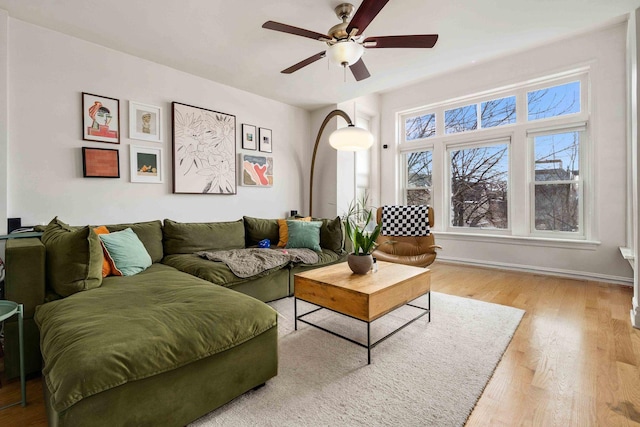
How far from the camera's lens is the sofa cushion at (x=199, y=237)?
2996 mm

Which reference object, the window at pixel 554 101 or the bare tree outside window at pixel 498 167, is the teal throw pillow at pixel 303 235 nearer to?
the bare tree outside window at pixel 498 167

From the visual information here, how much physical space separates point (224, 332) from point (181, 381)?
246 millimetres

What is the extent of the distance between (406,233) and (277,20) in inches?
111

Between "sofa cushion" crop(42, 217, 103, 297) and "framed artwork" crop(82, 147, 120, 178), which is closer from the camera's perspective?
"sofa cushion" crop(42, 217, 103, 297)

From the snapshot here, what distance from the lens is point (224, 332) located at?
140cm

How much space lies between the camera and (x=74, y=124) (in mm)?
2721

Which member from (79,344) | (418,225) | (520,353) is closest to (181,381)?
(79,344)

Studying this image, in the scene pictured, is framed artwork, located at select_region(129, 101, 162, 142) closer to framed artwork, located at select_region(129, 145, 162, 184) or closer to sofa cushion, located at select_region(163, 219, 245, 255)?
framed artwork, located at select_region(129, 145, 162, 184)

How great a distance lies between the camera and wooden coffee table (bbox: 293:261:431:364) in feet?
6.16

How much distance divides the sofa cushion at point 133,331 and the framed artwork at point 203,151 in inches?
71.8

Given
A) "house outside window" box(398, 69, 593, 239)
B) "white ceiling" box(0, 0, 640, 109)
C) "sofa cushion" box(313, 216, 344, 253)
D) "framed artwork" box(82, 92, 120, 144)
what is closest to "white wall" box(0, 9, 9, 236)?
"white ceiling" box(0, 0, 640, 109)

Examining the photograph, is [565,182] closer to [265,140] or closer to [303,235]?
[303,235]

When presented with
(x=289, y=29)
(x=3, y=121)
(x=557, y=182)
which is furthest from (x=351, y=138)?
(x=557, y=182)

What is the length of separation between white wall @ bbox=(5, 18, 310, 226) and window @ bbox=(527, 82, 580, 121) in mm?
4141
